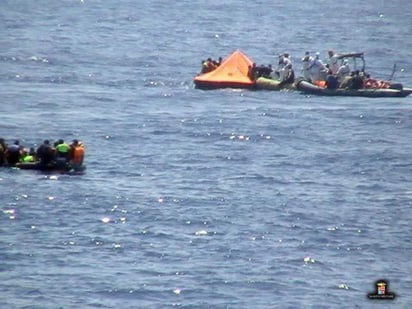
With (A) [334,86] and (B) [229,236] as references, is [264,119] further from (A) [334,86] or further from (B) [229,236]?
(B) [229,236]

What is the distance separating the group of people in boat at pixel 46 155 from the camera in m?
73.0

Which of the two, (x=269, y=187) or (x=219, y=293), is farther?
(x=269, y=187)

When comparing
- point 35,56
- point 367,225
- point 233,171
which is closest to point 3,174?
point 233,171

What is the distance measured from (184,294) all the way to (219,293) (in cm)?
108

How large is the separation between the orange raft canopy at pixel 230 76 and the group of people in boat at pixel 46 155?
27317 millimetres

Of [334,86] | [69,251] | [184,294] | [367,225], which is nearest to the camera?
[184,294]

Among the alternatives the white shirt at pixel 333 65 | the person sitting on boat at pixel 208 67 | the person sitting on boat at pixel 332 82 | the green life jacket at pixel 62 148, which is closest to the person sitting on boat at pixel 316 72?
the white shirt at pixel 333 65

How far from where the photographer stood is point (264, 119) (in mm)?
91062

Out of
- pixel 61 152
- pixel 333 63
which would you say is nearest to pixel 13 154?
pixel 61 152

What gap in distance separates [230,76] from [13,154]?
2937 centimetres

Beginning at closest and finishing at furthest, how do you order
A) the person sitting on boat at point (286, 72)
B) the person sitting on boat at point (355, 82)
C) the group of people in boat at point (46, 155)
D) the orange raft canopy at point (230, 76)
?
the group of people in boat at point (46, 155) < the person sitting on boat at point (355, 82) < the person sitting on boat at point (286, 72) < the orange raft canopy at point (230, 76)

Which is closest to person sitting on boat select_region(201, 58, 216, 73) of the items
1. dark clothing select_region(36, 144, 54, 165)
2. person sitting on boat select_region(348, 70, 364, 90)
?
person sitting on boat select_region(348, 70, 364, 90)

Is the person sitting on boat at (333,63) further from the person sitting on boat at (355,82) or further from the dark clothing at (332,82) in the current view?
the person sitting on boat at (355,82)

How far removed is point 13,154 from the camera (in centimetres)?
7350
